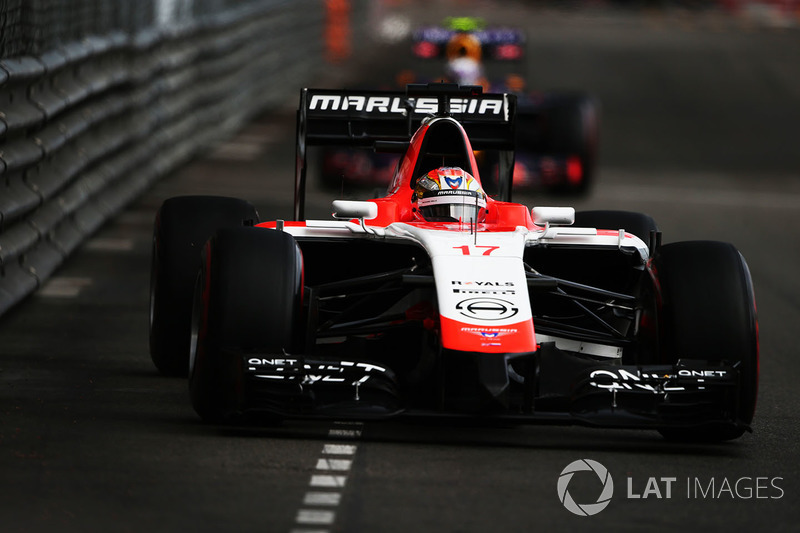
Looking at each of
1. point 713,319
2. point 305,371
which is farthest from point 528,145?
point 305,371

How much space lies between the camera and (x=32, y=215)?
37.4 ft

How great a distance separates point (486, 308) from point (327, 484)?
1.30 meters

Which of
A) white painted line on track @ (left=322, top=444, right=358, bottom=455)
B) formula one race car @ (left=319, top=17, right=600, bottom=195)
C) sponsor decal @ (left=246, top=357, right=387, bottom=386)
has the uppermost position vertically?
sponsor decal @ (left=246, top=357, right=387, bottom=386)

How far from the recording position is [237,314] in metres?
6.97

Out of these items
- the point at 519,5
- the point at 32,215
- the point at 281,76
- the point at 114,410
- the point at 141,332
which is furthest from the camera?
the point at 519,5

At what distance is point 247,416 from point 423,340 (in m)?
0.95

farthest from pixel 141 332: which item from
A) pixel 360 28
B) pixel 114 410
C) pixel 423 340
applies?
pixel 360 28

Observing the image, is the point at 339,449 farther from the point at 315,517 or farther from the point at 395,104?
the point at 395,104

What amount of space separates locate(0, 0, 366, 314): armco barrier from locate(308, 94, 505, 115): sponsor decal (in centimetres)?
211

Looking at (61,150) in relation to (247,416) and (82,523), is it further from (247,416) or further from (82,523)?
(82,523)

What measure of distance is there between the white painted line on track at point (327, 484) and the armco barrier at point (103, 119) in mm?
3999

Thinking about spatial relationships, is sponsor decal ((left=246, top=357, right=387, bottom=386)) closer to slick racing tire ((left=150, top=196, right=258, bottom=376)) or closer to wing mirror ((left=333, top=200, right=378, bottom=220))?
wing mirror ((left=333, top=200, right=378, bottom=220))

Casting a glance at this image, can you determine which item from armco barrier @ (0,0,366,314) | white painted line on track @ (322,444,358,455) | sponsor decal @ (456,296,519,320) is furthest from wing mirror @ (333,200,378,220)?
armco barrier @ (0,0,366,314)

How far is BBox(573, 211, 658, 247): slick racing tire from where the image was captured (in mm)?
9172
